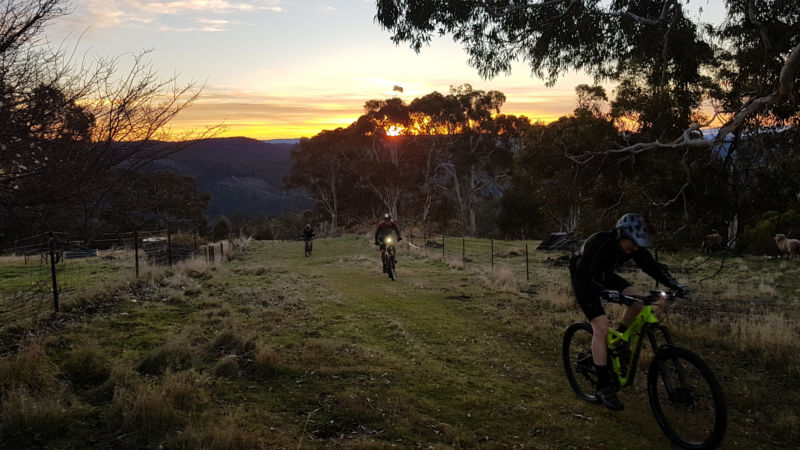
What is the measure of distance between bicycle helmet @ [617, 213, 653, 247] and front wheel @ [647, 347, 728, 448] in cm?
92

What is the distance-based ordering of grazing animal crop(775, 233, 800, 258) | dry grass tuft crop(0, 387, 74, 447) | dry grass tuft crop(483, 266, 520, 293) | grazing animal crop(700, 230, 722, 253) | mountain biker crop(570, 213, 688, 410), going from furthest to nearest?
grazing animal crop(700, 230, 722, 253)
grazing animal crop(775, 233, 800, 258)
dry grass tuft crop(483, 266, 520, 293)
mountain biker crop(570, 213, 688, 410)
dry grass tuft crop(0, 387, 74, 447)

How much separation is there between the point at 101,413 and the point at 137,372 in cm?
105

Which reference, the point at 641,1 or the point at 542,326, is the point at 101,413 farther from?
the point at 641,1

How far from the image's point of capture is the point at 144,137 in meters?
5.11

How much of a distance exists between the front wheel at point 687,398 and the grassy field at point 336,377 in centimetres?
20

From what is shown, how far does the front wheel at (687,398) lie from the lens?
12.8 feet

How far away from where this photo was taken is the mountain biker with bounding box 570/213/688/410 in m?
4.54

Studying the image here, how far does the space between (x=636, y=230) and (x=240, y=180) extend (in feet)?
558

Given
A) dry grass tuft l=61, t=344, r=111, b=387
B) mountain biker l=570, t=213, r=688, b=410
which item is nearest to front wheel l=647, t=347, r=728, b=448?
mountain biker l=570, t=213, r=688, b=410

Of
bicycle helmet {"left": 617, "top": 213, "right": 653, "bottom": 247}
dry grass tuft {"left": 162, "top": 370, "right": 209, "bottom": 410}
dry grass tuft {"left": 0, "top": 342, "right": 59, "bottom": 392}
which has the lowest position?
dry grass tuft {"left": 162, "top": 370, "right": 209, "bottom": 410}

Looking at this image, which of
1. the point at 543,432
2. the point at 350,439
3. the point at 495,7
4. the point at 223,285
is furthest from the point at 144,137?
the point at 495,7

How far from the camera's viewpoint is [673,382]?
4328 millimetres

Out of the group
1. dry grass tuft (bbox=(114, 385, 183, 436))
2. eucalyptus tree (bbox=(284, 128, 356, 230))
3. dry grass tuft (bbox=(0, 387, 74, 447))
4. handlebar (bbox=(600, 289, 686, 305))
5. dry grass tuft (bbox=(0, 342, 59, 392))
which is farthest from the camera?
eucalyptus tree (bbox=(284, 128, 356, 230))

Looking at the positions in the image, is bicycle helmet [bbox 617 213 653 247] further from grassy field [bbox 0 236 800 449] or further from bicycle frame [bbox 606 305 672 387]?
grassy field [bbox 0 236 800 449]
